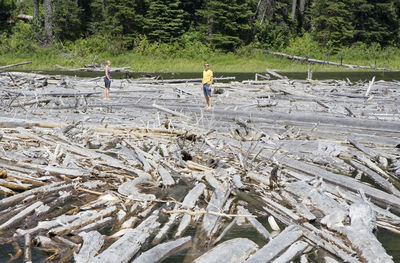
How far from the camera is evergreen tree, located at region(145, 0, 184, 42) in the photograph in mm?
46344

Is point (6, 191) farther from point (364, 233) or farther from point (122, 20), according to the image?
point (122, 20)

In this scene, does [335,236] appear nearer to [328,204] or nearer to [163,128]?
[328,204]

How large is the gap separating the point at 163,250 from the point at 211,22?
1765 inches

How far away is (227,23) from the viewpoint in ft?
153

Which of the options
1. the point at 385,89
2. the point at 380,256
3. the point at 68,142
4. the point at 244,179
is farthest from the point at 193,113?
the point at 385,89

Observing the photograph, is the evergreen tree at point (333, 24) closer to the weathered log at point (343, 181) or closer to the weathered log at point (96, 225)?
the weathered log at point (343, 181)

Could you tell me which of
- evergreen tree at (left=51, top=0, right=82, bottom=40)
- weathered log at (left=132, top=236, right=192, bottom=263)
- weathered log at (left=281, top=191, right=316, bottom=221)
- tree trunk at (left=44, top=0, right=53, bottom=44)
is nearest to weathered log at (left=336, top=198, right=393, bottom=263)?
weathered log at (left=281, top=191, right=316, bottom=221)

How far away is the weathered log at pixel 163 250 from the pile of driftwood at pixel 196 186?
0.06 ft

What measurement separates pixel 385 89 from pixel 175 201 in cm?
1679

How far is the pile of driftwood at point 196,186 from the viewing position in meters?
5.65

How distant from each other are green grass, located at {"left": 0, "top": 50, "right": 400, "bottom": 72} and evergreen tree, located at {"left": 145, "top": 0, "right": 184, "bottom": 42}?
154 inches

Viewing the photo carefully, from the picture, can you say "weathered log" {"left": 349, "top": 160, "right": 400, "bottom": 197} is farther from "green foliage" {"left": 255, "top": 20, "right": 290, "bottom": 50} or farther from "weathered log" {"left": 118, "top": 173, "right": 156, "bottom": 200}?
"green foliage" {"left": 255, "top": 20, "right": 290, "bottom": 50}

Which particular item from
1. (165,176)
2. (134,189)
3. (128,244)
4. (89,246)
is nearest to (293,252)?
(128,244)

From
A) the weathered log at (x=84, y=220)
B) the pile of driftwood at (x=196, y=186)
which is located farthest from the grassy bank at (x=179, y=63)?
the weathered log at (x=84, y=220)
